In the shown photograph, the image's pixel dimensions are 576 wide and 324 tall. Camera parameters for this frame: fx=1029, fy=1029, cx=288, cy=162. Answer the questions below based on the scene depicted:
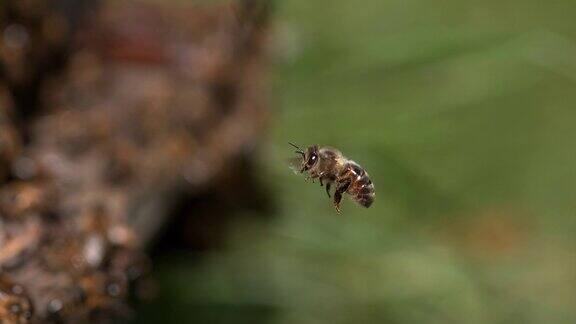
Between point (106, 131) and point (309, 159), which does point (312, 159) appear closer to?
point (309, 159)

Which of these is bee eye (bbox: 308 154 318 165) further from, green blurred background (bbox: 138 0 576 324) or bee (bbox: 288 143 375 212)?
green blurred background (bbox: 138 0 576 324)

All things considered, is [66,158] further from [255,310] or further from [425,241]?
[425,241]

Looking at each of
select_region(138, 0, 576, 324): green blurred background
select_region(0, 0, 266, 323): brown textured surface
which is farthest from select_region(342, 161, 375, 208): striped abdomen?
select_region(138, 0, 576, 324): green blurred background

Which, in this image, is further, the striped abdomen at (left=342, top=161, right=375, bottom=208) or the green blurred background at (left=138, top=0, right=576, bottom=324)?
the green blurred background at (left=138, top=0, right=576, bottom=324)

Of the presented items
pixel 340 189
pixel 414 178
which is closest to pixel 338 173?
pixel 340 189

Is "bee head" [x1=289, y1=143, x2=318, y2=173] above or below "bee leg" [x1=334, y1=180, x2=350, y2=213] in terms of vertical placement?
above

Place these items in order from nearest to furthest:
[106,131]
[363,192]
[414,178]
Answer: [363,192], [106,131], [414,178]

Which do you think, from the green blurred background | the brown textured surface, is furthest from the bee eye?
the green blurred background

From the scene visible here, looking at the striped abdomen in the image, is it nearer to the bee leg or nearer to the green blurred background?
the bee leg
